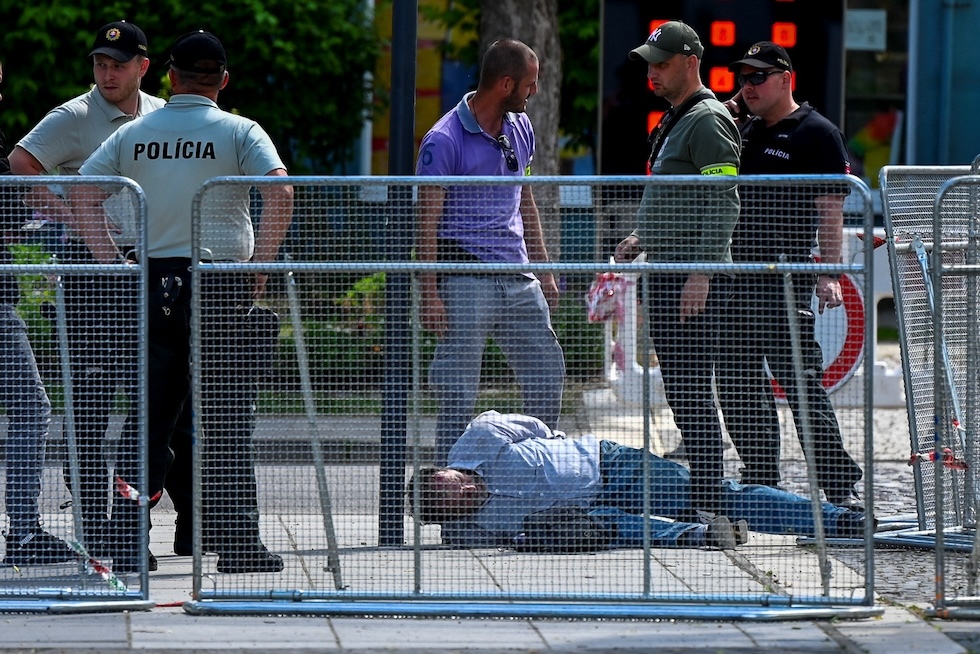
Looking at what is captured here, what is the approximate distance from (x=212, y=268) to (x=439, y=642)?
1376 millimetres

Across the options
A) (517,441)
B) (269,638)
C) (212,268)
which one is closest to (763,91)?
(517,441)

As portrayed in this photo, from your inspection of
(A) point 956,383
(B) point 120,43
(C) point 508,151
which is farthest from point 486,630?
(B) point 120,43

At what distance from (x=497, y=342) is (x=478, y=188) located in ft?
1.73

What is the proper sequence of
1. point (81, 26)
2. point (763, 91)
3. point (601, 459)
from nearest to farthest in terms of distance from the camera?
point (601, 459) → point (763, 91) → point (81, 26)

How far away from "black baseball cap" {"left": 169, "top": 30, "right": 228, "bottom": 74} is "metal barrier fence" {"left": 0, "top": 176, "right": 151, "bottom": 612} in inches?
29.1

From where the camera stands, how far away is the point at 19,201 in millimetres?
5188

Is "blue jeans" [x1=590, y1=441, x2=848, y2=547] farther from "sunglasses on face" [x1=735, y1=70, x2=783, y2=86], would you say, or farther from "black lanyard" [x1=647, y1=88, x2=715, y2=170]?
"sunglasses on face" [x1=735, y1=70, x2=783, y2=86]

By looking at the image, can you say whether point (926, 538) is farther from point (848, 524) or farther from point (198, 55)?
point (198, 55)

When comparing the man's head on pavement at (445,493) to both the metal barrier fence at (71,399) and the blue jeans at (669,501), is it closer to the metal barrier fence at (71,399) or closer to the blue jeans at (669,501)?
the blue jeans at (669,501)

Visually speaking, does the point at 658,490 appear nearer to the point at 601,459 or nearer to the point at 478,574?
the point at 601,459

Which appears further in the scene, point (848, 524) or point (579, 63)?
point (579, 63)

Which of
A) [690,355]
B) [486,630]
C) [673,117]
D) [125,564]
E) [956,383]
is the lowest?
[486,630]

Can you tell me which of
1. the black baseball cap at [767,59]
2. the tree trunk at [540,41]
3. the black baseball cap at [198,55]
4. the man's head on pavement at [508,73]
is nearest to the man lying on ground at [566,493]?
the man's head on pavement at [508,73]

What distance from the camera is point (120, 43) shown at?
237 inches
